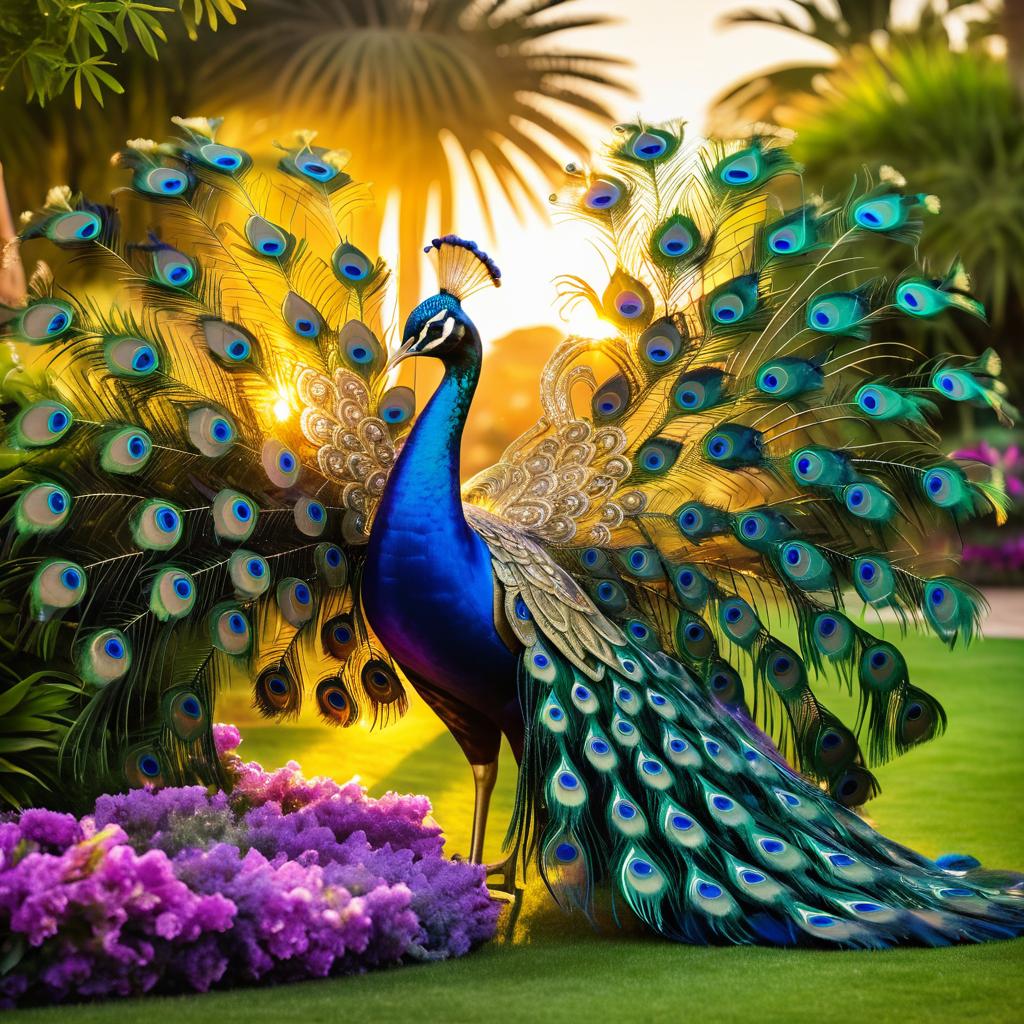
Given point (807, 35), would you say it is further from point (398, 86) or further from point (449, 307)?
point (449, 307)

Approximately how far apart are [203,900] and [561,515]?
2.28m

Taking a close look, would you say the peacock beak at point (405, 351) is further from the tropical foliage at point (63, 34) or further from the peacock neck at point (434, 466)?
the tropical foliage at point (63, 34)

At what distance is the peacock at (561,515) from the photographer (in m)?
5.30

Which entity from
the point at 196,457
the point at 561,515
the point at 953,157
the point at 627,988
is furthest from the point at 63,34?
the point at 953,157

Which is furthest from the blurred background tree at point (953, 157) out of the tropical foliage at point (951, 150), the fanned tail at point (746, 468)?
the fanned tail at point (746, 468)

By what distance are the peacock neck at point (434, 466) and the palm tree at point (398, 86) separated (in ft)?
56.6

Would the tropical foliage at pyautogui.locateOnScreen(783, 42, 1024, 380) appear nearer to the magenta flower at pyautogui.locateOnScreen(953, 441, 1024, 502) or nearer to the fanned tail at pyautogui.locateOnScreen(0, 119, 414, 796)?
the magenta flower at pyautogui.locateOnScreen(953, 441, 1024, 502)

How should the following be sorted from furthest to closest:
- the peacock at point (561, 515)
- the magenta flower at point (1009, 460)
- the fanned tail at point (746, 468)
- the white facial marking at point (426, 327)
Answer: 1. the magenta flower at point (1009, 460)
2. the fanned tail at point (746, 468)
3. the white facial marking at point (426, 327)
4. the peacock at point (561, 515)

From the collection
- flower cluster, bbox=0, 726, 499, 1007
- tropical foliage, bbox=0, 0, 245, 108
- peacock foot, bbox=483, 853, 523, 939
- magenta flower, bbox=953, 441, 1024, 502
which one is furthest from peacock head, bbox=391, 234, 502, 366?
magenta flower, bbox=953, 441, 1024, 502

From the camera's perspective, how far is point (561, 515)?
6039 mm

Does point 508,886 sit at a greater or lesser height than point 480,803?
lesser

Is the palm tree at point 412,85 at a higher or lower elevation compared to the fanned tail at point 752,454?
higher

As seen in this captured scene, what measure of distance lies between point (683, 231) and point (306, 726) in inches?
219

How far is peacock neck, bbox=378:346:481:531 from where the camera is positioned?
5.54 metres
